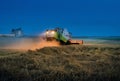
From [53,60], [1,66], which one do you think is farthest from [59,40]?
[1,66]

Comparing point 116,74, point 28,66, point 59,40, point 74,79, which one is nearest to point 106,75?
point 116,74

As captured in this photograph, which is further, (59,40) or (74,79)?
(59,40)

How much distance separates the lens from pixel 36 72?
1256 cm

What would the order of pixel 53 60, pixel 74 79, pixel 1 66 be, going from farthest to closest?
pixel 53 60, pixel 1 66, pixel 74 79

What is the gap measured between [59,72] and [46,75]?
0.63 metres

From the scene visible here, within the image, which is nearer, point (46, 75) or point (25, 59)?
point (46, 75)

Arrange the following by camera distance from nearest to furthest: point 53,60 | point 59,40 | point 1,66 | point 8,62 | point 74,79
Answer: point 74,79, point 1,66, point 8,62, point 53,60, point 59,40

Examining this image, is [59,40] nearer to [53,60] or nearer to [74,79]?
[53,60]

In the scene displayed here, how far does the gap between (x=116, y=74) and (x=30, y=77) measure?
3400mm

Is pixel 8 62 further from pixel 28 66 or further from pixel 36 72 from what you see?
pixel 36 72

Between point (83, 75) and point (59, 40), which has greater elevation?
point (59, 40)

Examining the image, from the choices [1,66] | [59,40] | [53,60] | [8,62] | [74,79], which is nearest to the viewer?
[74,79]

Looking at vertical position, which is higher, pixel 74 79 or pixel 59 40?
pixel 59 40

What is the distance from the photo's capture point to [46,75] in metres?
12.1
